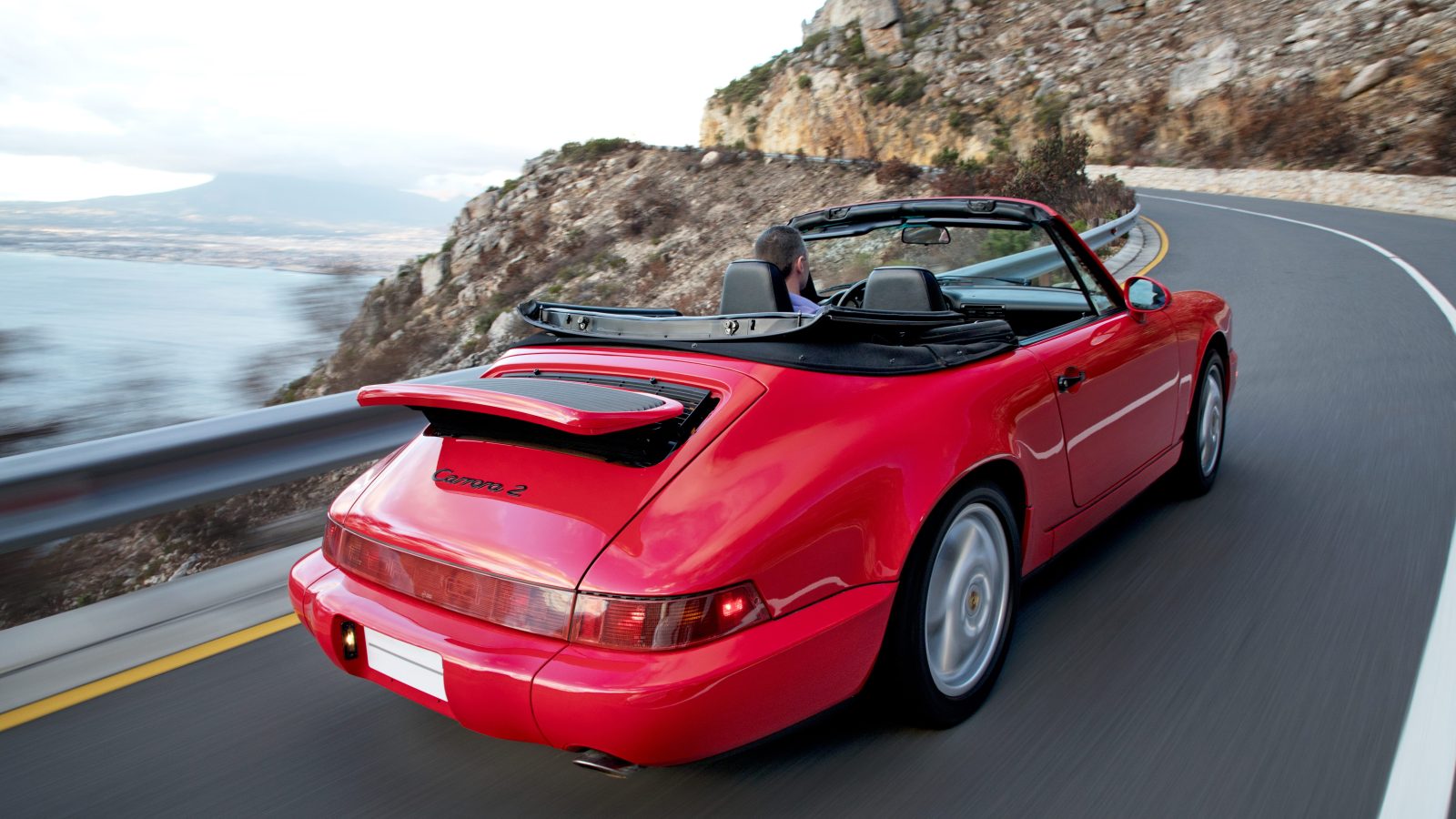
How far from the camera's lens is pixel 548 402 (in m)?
2.34

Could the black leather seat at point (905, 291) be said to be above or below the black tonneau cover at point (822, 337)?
above

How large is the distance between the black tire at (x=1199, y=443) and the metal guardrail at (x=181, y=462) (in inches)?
122

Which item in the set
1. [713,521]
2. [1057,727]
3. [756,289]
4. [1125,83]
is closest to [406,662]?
[713,521]

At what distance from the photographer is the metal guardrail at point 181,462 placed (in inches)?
132

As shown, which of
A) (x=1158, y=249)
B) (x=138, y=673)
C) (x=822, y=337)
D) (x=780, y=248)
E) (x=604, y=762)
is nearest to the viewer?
(x=604, y=762)

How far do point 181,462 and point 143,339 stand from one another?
7.87ft

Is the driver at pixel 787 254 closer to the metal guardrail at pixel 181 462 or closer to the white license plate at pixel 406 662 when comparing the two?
the metal guardrail at pixel 181 462

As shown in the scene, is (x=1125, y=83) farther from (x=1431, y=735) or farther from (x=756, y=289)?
(x=1431, y=735)

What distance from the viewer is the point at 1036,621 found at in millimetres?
3373

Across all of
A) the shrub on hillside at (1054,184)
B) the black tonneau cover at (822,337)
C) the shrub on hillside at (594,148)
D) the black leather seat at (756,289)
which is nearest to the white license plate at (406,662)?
the black tonneau cover at (822,337)

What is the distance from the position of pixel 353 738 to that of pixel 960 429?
1.84 metres

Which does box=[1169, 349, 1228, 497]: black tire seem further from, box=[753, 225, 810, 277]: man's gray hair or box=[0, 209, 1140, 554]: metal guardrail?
box=[0, 209, 1140, 554]: metal guardrail

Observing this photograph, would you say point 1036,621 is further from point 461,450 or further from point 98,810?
point 98,810

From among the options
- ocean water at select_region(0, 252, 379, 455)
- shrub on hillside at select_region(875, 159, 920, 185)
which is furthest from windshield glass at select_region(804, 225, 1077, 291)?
shrub on hillside at select_region(875, 159, 920, 185)
